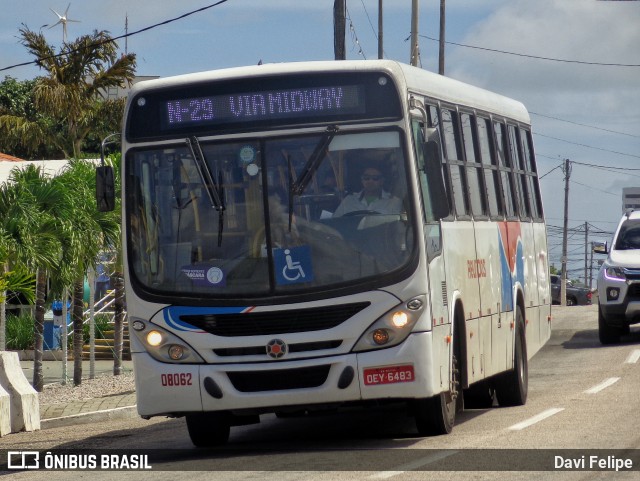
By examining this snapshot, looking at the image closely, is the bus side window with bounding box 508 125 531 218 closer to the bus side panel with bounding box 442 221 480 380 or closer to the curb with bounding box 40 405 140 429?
the bus side panel with bounding box 442 221 480 380

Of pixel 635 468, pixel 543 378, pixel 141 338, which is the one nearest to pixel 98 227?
pixel 543 378

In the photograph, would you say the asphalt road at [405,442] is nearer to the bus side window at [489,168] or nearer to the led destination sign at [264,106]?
the bus side window at [489,168]

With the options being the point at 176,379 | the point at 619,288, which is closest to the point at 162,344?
the point at 176,379

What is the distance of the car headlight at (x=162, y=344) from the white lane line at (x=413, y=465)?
2035 mm

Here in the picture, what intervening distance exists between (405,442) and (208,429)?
1.77 metres

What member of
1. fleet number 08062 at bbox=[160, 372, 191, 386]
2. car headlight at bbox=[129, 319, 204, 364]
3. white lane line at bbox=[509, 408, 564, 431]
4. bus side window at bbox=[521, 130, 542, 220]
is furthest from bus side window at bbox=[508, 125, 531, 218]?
fleet number 08062 at bbox=[160, 372, 191, 386]

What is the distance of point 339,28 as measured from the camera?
84.6 ft

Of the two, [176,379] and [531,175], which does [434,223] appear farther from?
[531,175]

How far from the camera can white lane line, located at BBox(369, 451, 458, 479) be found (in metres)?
9.09

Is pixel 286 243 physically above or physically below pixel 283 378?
above

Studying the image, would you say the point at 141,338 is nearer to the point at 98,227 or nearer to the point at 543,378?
the point at 543,378

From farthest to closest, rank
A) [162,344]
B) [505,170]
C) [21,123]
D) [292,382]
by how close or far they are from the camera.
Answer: [21,123] → [505,170] → [162,344] → [292,382]

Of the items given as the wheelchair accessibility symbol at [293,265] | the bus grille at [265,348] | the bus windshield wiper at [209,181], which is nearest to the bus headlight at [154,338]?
the bus grille at [265,348]

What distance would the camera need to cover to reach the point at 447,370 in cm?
1137
